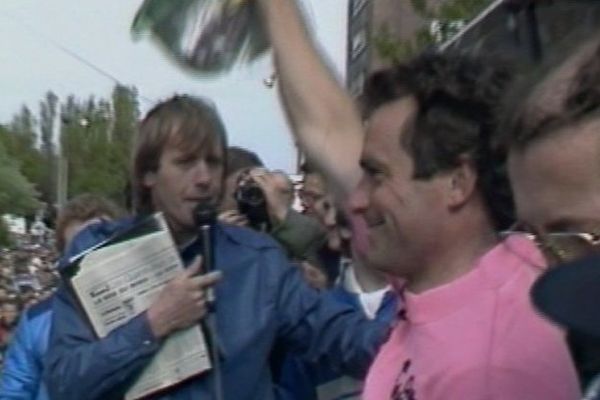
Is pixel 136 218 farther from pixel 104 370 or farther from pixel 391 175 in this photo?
pixel 391 175

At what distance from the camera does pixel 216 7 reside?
3293mm

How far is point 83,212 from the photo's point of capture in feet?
22.7

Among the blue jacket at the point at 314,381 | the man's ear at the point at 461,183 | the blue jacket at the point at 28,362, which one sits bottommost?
the blue jacket at the point at 314,381

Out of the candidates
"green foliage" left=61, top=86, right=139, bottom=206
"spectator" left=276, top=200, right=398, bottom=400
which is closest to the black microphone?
"spectator" left=276, top=200, right=398, bottom=400

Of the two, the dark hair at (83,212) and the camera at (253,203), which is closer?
the camera at (253,203)

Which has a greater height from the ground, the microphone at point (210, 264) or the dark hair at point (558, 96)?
the dark hair at point (558, 96)

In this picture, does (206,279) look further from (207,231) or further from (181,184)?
(181,184)

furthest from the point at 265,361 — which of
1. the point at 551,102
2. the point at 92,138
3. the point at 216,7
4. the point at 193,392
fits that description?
the point at 92,138

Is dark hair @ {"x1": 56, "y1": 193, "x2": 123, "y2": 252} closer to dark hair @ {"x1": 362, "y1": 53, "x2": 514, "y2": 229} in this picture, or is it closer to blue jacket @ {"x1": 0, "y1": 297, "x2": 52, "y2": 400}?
blue jacket @ {"x1": 0, "y1": 297, "x2": 52, "y2": 400}

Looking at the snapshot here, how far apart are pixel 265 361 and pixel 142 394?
33 cm

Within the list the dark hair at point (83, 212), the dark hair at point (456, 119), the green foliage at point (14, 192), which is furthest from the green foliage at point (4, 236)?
the dark hair at point (456, 119)

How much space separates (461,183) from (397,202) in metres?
0.10

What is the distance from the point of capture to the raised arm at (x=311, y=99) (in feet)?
10.6

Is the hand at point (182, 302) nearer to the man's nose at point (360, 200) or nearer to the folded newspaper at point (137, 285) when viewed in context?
the folded newspaper at point (137, 285)
